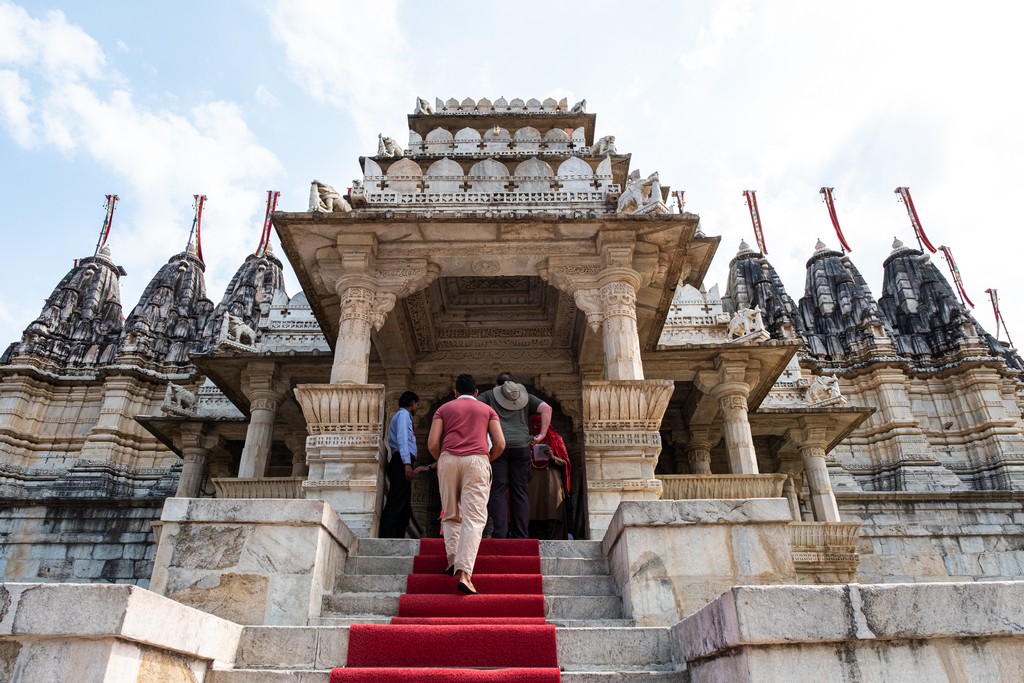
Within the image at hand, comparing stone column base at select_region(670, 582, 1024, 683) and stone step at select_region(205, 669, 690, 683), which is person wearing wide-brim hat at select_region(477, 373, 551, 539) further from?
stone column base at select_region(670, 582, 1024, 683)

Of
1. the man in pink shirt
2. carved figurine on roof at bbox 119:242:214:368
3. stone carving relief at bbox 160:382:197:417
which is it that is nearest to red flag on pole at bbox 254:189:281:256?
carved figurine on roof at bbox 119:242:214:368

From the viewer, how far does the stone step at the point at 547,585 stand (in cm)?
574

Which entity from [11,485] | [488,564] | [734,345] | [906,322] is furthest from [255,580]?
[906,322]

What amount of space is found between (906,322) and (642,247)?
26.2m

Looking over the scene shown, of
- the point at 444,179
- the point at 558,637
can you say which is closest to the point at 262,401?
the point at 444,179

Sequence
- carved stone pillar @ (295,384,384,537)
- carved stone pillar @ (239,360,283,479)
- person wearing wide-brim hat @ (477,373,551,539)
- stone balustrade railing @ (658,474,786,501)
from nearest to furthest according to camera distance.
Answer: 1. person wearing wide-brim hat @ (477,373,551,539)
2. carved stone pillar @ (295,384,384,537)
3. stone balustrade railing @ (658,474,786,501)
4. carved stone pillar @ (239,360,283,479)

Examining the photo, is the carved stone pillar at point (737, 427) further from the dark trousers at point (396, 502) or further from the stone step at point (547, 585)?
the stone step at point (547, 585)

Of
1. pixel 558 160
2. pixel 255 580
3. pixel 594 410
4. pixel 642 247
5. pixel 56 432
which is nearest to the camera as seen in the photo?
pixel 255 580

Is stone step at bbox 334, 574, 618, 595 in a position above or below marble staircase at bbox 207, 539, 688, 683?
above

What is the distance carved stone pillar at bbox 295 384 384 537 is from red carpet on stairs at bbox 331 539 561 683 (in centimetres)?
255

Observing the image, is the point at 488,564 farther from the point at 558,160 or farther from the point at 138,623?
the point at 558,160

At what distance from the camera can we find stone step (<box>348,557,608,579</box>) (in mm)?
6160

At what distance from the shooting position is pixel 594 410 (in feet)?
27.7

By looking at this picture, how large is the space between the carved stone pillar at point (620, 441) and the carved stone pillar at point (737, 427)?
5388 millimetres
